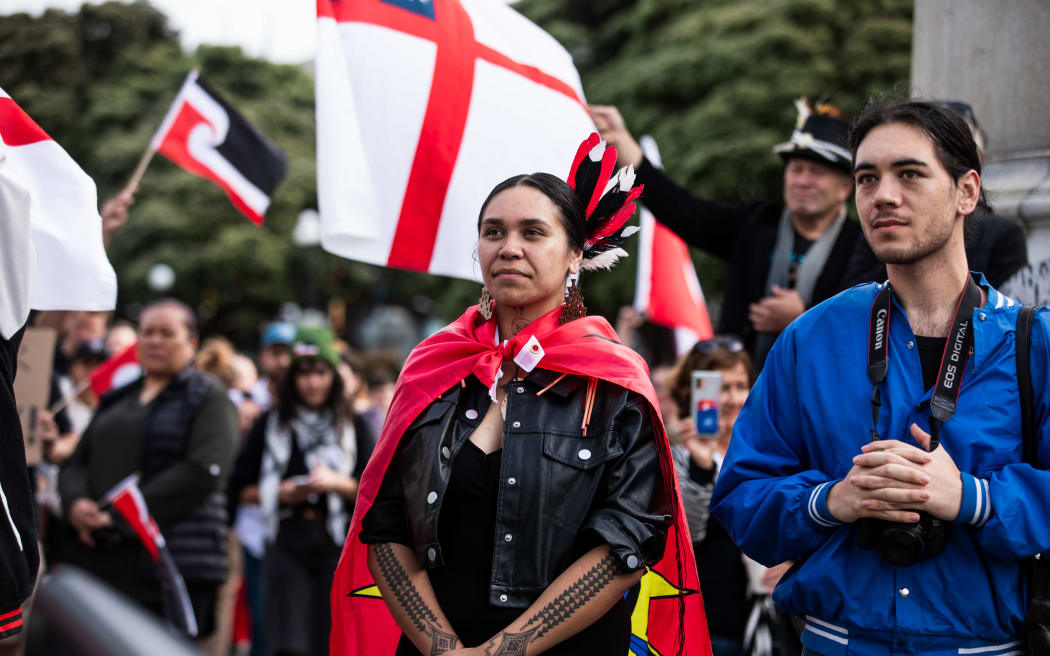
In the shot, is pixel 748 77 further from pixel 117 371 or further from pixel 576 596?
pixel 576 596

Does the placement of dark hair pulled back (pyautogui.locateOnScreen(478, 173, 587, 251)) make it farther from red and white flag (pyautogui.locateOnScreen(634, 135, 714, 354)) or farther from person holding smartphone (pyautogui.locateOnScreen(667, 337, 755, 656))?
red and white flag (pyautogui.locateOnScreen(634, 135, 714, 354))

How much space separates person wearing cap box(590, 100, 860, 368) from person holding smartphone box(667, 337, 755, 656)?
0.22 meters

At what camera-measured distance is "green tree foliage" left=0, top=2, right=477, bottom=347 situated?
1208 inches

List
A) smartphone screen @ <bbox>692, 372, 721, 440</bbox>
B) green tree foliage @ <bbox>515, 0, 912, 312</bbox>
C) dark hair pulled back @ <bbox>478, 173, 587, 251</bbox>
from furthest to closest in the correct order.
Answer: green tree foliage @ <bbox>515, 0, 912, 312</bbox>, smartphone screen @ <bbox>692, 372, 721, 440</bbox>, dark hair pulled back @ <bbox>478, 173, 587, 251</bbox>

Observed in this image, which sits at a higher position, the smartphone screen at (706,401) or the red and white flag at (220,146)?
the red and white flag at (220,146)

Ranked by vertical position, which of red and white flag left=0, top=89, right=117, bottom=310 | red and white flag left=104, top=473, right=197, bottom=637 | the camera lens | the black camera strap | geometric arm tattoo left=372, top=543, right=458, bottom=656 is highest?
red and white flag left=0, top=89, right=117, bottom=310

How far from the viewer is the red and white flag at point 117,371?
728 cm

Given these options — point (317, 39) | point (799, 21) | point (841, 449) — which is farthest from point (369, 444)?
point (799, 21)

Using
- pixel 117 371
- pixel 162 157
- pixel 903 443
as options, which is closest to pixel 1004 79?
pixel 903 443

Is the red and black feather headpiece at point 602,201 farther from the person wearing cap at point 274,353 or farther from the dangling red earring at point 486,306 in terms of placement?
the person wearing cap at point 274,353

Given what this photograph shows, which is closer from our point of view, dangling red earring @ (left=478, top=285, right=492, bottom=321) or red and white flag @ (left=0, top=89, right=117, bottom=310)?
dangling red earring @ (left=478, top=285, right=492, bottom=321)

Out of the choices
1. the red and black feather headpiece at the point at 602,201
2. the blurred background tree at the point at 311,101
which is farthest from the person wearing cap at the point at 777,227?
the blurred background tree at the point at 311,101

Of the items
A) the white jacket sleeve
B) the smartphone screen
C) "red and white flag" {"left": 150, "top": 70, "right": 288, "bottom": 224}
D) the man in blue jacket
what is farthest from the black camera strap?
"red and white flag" {"left": 150, "top": 70, "right": 288, "bottom": 224}

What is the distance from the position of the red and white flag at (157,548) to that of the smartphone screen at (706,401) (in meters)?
3.12
